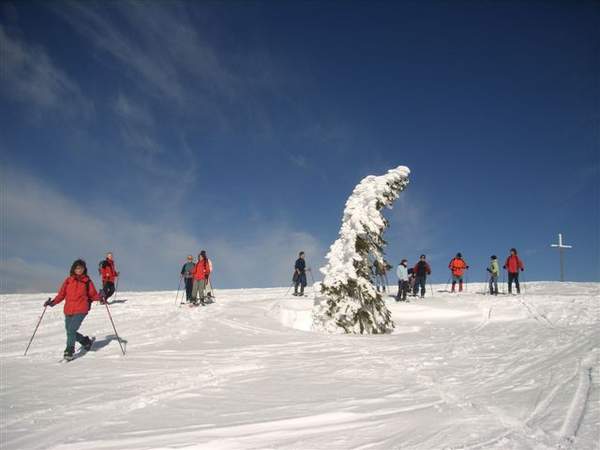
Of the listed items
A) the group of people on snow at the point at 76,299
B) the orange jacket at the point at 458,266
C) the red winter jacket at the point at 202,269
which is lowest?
the group of people on snow at the point at 76,299

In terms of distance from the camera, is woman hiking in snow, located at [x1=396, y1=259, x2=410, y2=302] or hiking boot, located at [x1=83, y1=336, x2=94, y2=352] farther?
woman hiking in snow, located at [x1=396, y1=259, x2=410, y2=302]

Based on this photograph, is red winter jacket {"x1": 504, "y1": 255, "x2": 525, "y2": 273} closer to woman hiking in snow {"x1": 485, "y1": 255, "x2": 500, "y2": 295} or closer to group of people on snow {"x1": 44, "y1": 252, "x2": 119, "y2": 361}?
woman hiking in snow {"x1": 485, "y1": 255, "x2": 500, "y2": 295}

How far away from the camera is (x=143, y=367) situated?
27.3ft

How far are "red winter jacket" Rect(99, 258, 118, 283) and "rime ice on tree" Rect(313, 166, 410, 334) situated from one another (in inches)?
380

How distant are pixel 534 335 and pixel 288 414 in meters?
9.56

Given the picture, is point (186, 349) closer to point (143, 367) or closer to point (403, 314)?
point (143, 367)

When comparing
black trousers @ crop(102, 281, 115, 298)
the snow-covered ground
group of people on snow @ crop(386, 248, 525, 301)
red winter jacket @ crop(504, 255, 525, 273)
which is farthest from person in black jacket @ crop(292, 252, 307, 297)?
red winter jacket @ crop(504, 255, 525, 273)

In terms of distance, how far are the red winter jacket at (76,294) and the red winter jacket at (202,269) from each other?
7.86 meters

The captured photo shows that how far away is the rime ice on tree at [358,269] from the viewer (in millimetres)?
13844

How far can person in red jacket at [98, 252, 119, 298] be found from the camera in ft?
60.2

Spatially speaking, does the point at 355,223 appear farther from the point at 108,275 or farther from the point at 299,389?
the point at 108,275

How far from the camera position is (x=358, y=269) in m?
14.4

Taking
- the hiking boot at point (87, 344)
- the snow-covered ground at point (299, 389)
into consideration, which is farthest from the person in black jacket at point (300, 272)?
the hiking boot at point (87, 344)

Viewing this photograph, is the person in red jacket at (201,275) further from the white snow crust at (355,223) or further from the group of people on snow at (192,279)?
the white snow crust at (355,223)
